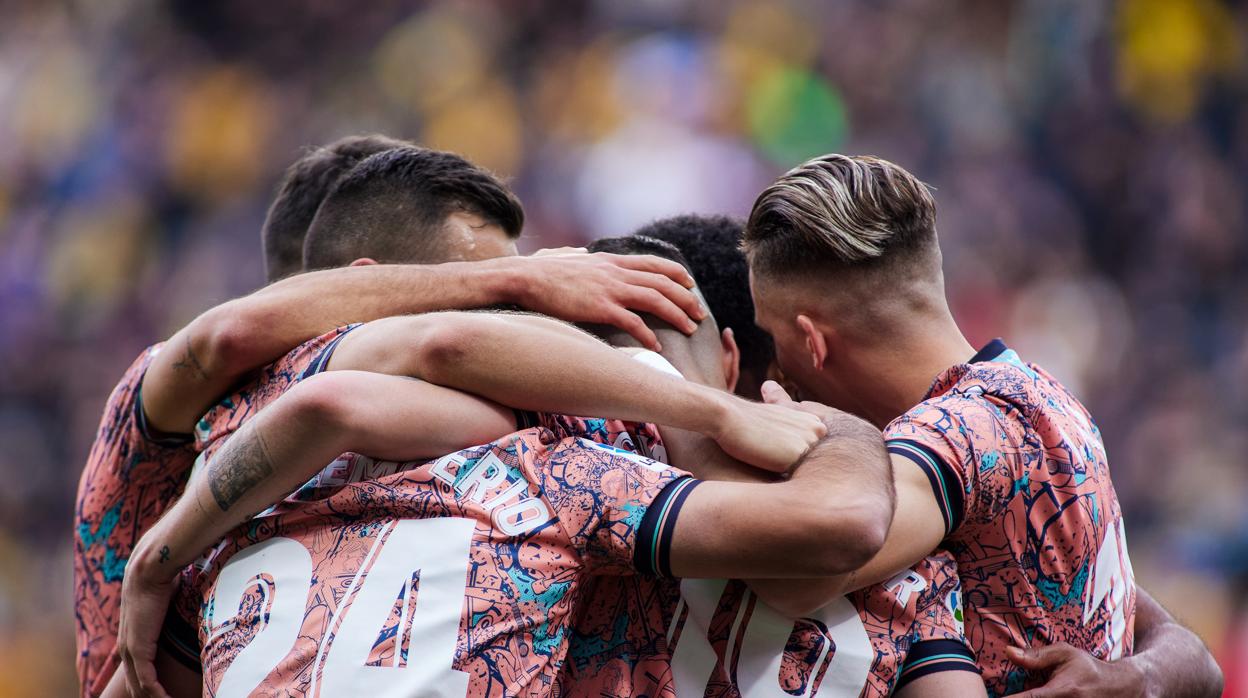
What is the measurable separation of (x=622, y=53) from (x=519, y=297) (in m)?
7.99

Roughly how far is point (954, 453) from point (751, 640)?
1.78 feet

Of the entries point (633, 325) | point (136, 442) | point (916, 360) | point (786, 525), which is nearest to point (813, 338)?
point (916, 360)

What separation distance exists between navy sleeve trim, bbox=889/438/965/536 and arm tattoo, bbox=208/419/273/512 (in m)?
1.23

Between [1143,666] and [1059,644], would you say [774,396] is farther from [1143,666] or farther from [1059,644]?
[1143,666]

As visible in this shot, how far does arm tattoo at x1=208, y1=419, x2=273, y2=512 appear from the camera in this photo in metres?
2.44

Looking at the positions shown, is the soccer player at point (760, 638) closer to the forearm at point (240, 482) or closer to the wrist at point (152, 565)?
the forearm at point (240, 482)

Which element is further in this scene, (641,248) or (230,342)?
(641,248)

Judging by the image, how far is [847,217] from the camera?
294cm

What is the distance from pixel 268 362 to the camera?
2805 mm

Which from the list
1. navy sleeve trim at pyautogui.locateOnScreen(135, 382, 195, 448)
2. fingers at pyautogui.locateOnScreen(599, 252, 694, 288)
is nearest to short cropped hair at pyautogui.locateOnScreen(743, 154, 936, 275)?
fingers at pyautogui.locateOnScreen(599, 252, 694, 288)

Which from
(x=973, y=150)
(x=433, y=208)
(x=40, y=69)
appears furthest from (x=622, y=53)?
(x=433, y=208)

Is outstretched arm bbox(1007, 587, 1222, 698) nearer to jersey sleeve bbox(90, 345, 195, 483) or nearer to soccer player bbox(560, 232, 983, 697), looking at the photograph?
soccer player bbox(560, 232, 983, 697)

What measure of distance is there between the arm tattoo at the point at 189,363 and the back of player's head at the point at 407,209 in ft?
2.19

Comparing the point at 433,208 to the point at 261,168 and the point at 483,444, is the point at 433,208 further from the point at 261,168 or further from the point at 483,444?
the point at 261,168
